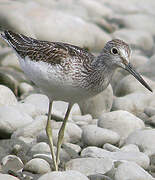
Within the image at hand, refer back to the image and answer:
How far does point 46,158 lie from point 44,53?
138cm

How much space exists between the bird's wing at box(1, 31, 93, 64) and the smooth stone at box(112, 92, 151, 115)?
2481mm

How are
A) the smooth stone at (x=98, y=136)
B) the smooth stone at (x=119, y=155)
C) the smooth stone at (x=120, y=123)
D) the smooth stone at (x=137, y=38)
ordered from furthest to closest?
1. the smooth stone at (x=137, y=38)
2. the smooth stone at (x=120, y=123)
3. the smooth stone at (x=98, y=136)
4. the smooth stone at (x=119, y=155)

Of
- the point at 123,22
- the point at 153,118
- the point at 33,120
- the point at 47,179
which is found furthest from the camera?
the point at 123,22

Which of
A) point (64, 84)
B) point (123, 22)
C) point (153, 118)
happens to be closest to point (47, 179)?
point (64, 84)

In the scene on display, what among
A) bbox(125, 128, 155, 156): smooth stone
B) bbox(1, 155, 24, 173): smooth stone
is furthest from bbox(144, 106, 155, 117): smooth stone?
bbox(1, 155, 24, 173): smooth stone

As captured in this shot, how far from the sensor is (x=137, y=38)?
46.9ft

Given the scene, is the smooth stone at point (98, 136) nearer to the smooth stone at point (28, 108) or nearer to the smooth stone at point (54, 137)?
the smooth stone at point (54, 137)

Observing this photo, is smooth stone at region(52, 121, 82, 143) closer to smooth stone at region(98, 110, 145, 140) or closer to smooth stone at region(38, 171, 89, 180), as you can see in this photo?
smooth stone at region(98, 110, 145, 140)

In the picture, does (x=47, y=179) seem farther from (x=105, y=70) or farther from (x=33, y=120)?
(x=33, y=120)

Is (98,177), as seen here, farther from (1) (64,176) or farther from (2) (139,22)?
(2) (139,22)

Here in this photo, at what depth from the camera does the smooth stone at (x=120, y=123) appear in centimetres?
782

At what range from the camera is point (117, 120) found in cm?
784

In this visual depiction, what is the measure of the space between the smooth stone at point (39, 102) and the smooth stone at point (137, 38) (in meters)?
5.76

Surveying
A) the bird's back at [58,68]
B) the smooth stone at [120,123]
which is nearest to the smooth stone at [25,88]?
the smooth stone at [120,123]
